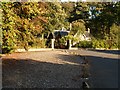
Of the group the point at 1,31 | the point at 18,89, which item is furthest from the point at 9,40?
the point at 18,89

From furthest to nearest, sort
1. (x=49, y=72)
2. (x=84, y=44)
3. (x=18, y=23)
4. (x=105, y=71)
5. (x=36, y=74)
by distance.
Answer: (x=84, y=44)
(x=105, y=71)
(x=49, y=72)
(x=18, y=23)
(x=36, y=74)

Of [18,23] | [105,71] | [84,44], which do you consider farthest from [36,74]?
[84,44]

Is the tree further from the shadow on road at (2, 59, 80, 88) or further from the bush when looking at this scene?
the bush

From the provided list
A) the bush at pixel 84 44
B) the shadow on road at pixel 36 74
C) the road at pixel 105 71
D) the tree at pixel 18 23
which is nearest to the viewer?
the shadow on road at pixel 36 74

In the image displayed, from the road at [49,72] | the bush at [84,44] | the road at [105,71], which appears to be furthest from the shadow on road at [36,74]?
the bush at [84,44]

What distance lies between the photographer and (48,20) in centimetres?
866

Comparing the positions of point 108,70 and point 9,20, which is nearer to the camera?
point 9,20

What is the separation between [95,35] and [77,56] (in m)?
1.19

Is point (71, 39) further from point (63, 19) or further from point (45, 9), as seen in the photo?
point (45, 9)

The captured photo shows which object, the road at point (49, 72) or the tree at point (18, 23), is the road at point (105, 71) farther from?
the tree at point (18, 23)

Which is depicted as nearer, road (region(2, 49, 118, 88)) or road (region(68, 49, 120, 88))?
road (region(2, 49, 118, 88))

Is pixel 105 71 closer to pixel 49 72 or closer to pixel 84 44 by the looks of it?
pixel 49 72

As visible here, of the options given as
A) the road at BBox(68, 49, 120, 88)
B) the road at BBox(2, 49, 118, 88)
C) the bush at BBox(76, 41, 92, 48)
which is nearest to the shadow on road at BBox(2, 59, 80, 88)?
the road at BBox(2, 49, 118, 88)

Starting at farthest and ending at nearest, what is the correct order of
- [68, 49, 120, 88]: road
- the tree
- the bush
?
the bush, the tree, [68, 49, 120, 88]: road
